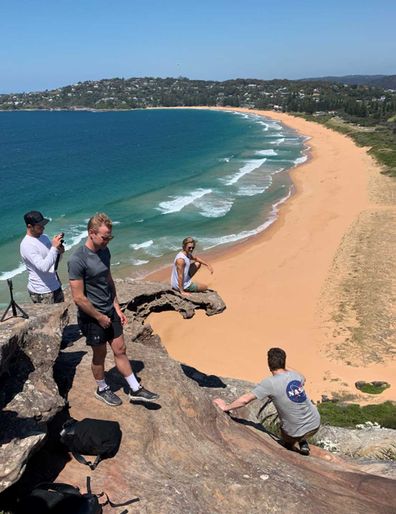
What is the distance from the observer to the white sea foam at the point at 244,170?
49.5 m

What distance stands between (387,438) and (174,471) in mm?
5218

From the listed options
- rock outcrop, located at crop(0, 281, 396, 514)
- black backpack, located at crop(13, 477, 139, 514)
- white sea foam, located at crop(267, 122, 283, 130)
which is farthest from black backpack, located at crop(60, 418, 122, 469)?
white sea foam, located at crop(267, 122, 283, 130)

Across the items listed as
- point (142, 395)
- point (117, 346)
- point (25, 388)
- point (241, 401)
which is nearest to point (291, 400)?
point (241, 401)

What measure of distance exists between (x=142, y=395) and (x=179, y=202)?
35677mm

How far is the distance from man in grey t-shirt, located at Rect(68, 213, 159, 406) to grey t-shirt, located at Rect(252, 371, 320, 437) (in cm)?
143

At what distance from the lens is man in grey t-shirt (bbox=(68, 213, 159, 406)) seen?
5.52 meters

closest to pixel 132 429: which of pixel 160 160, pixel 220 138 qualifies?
pixel 160 160

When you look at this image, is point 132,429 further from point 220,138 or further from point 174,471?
point 220,138

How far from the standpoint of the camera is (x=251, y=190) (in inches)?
1769

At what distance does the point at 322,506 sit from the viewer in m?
5.06

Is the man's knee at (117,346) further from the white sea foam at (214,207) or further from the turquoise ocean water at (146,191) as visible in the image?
the white sea foam at (214,207)

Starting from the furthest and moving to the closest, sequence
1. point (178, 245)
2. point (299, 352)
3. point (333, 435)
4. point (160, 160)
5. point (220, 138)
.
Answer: point (220, 138) < point (160, 160) < point (178, 245) < point (299, 352) < point (333, 435)

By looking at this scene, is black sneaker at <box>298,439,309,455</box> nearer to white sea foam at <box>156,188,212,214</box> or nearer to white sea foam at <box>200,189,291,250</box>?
white sea foam at <box>200,189,291,250</box>

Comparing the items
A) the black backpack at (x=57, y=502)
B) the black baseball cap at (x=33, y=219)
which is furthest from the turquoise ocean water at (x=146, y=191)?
the black backpack at (x=57, y=502)
